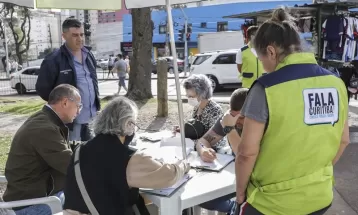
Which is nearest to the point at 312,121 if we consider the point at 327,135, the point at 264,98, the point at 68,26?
the point at 327,135

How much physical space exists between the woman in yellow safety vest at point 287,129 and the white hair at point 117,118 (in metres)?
0.64

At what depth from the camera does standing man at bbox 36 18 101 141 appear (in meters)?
3.99

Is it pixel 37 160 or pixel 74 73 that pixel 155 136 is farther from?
pixel 37 160

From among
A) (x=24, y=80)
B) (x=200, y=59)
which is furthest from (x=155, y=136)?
(x=24, y=80)

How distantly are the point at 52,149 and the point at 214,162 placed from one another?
41.9 inches

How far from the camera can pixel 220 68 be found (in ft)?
51.0

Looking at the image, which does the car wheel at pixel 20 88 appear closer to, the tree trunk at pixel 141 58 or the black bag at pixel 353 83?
the tree trunk at pixel 141 58

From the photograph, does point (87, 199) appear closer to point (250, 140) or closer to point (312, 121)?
point (250, 140)

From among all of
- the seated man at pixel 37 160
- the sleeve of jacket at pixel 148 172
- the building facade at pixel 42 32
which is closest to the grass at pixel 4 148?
the seated man at pixel 37 160

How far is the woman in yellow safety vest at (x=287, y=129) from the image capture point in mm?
1745

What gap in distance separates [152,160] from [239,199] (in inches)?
18.6

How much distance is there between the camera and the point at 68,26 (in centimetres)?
407

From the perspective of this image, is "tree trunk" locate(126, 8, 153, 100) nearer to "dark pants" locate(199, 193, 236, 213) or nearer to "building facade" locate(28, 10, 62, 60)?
"dark pants" locate(199, 193, 236, 213)

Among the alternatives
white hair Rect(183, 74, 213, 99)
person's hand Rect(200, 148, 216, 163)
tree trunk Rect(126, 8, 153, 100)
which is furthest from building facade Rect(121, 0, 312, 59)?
person's hand Rect(200, 148, 216, 163)
